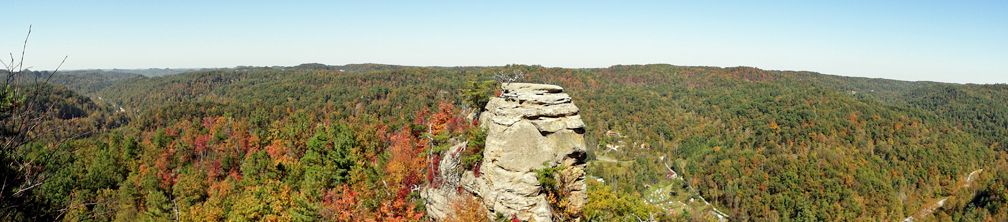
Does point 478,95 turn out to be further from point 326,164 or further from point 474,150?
point 326,164

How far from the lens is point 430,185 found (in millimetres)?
25750

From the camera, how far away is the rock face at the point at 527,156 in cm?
2123

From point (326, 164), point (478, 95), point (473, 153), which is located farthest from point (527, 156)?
point (326, 164)

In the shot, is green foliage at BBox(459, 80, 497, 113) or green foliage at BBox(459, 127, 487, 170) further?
green foliage at BBox(459, 80, 497, 113)

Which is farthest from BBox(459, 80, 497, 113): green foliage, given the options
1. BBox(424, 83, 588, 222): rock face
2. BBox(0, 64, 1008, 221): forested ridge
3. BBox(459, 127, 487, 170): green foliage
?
BBox(424, 83, 588, 222): rock face

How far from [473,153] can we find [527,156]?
4886mm

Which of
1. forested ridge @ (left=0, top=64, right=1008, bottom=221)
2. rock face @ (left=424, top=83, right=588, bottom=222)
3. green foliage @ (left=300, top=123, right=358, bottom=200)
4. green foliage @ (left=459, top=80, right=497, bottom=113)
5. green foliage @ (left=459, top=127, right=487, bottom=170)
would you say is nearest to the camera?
rock face @ (left=424, top=83, right=588, bottom=222)

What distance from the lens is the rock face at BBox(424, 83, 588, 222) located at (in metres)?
21.2

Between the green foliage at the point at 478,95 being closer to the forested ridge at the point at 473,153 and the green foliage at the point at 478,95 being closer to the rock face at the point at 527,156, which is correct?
the forested ridge at the point at 473,153

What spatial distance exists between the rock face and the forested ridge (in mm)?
2532

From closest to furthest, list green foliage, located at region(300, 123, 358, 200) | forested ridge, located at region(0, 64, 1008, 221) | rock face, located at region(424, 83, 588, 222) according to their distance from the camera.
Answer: rock face, located at region(424, 83, 588, 222) < forested ridge, located at region(0, 64, 1008, 221) < green foliage, located at region(300, 123, 358, 200)

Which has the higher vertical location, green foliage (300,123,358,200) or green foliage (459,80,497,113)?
green foliage (459,80,497,113)

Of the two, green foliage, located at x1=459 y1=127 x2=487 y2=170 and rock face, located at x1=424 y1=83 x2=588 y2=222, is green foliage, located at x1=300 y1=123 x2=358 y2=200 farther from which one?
green foliage, located at x1=459 y1=127 x2=487 y2=170

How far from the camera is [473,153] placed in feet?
82.9
